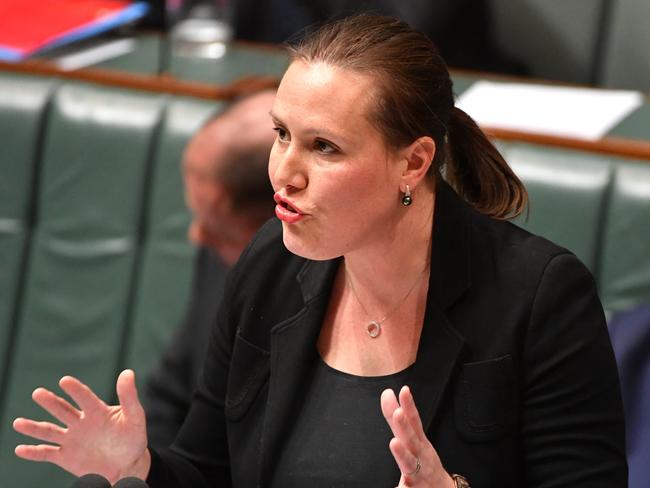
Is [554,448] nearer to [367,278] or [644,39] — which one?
[367,278]

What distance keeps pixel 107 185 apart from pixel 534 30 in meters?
1.03

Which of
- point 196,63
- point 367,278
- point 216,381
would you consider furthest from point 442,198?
point 196,63

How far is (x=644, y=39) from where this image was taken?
8.60 feet

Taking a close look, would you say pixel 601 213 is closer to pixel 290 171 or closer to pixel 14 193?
pixel 290 171

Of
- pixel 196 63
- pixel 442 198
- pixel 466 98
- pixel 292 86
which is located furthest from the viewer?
pixel 196 63

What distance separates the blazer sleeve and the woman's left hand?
0.44 feet

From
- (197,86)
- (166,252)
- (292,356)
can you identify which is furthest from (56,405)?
(197,86)

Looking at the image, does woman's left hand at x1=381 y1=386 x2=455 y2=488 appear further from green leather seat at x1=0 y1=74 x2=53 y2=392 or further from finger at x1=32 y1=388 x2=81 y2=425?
green leather seat at x1=0 y1=74 x2=53 y2=392

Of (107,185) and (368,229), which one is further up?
(368,229)

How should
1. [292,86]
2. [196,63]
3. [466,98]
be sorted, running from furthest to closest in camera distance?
[196,63] → [466,98] → [292,86]

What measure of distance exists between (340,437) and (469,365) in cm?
15

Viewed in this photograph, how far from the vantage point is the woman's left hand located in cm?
108

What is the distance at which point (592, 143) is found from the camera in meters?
1.96

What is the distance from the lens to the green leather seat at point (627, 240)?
1.89 meters
